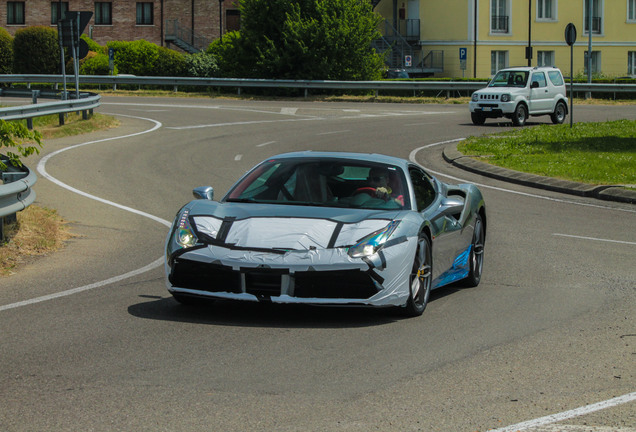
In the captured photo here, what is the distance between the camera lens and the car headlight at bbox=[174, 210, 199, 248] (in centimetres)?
793

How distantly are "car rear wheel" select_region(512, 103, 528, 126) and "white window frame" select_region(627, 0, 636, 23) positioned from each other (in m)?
39.5

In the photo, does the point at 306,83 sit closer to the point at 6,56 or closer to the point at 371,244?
the point at 6,56

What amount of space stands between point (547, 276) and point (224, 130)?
68.0 feet

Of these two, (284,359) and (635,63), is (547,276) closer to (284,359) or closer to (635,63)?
(284,359)

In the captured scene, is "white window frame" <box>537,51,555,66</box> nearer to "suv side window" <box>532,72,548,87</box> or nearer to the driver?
"suv side window" <box>532,72,548,87</box>

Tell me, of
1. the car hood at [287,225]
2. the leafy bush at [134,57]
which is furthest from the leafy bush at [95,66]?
the car hood at [287,225]

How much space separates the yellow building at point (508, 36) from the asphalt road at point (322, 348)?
55280 mm

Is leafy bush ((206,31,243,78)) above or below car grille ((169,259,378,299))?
above

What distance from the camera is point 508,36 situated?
225ft

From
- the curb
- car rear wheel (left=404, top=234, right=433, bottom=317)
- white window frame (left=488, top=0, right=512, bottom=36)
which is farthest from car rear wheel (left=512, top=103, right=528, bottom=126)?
white window frame (left=488, top=0, right=512, bottom=36)

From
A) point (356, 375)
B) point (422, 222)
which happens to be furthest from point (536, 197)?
point (356, 375)

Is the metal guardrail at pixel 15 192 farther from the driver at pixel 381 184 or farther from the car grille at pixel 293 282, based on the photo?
the driver at pixel 381 184

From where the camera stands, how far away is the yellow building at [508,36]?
224 ft

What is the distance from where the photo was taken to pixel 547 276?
10.1 m
